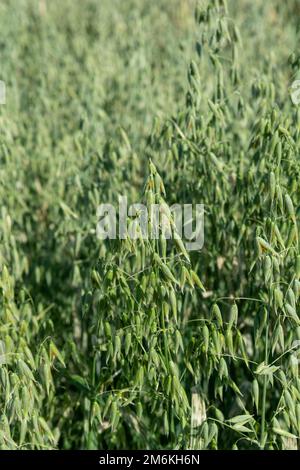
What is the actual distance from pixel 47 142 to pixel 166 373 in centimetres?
190

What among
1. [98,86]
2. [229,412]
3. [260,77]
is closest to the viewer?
[229,412]

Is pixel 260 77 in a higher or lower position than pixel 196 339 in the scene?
higher

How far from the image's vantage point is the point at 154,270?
197cm

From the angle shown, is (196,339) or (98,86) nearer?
(196,339)

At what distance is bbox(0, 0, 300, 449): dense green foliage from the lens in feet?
6.69

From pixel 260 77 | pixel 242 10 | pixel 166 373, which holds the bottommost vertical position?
pixel 166 373

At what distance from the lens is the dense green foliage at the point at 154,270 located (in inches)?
80.3

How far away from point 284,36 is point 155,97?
1.67 metres

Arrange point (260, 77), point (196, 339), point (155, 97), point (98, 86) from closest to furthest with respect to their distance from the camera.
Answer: point (196, 339) → point (260, 77) → point (98, 86) → point (155, 97)

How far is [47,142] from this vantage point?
12.0 feet

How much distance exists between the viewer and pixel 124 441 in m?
2.54

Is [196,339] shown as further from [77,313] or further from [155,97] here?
[155,97]

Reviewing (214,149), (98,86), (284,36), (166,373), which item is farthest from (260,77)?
(284,36)

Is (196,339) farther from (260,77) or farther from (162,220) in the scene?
(260,77)
